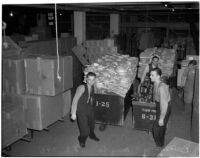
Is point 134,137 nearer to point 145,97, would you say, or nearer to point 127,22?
point 145,97

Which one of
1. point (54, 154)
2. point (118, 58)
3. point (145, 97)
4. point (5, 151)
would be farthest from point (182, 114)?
point (5, 151)

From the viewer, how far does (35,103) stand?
503 cm

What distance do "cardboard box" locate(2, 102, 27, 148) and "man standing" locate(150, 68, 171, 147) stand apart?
97.0 inches

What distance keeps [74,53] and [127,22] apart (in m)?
7.50

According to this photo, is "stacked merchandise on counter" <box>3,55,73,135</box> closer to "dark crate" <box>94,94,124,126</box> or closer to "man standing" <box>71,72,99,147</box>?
"man standing" <box>71,72,99,147</box>

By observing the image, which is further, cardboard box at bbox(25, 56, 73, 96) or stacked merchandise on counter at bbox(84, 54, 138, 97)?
stacked merchandise on counter at bbox(84, 54, 138, 97)

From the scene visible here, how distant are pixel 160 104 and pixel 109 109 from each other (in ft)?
4.53

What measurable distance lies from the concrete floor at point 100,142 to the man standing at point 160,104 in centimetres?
29

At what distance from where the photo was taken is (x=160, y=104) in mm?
4535

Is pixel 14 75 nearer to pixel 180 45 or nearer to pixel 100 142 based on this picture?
pixel 100 142

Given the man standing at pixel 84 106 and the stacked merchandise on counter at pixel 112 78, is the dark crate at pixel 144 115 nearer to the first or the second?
the stacked merchandise on counter at pixel 112 78

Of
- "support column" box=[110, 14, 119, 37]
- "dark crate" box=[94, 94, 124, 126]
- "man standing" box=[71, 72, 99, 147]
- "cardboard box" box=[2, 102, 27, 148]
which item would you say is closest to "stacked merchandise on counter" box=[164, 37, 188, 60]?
"support column" box=[110, 14, 119, 37]

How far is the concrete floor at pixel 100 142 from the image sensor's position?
4770 millimetres

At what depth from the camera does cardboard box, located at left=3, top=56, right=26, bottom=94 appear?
5.00 m
